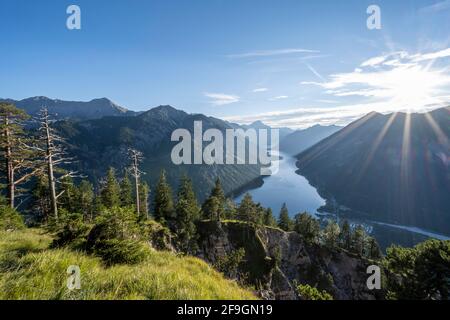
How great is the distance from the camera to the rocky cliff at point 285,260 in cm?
5434

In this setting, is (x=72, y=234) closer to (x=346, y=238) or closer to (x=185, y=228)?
(x=185, y=228)

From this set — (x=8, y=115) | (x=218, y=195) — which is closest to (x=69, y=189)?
(x=8, y=115)

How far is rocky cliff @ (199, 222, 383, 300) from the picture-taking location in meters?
54.3

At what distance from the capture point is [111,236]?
9461mm

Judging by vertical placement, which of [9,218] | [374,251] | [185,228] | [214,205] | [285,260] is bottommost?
[374,251]

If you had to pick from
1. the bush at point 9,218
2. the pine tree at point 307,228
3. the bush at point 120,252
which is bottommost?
the pine tree at point 307,228

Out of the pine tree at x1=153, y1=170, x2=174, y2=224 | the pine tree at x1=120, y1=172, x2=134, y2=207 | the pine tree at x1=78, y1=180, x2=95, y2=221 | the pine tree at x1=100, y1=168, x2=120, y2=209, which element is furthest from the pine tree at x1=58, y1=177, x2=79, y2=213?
the pine tree at x1=153, y1=170, x2=174, y2=224

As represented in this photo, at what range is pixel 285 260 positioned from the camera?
66.4 metres

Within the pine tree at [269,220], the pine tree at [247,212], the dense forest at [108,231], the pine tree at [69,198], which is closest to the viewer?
the dense forest at [108,231]

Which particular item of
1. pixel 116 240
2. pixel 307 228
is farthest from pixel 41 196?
pixel 307 228

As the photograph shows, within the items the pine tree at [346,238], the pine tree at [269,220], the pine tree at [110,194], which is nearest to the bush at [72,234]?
the pine tree at [110,194]

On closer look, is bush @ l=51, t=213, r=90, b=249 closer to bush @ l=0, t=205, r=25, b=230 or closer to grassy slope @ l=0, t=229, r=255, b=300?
grassy slope @ l=0, t=229, r=255, b=300

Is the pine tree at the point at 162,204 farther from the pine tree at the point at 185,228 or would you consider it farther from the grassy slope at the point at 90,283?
the grassy slope at the point at 90,283

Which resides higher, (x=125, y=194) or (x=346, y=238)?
(x=125, y=194)
